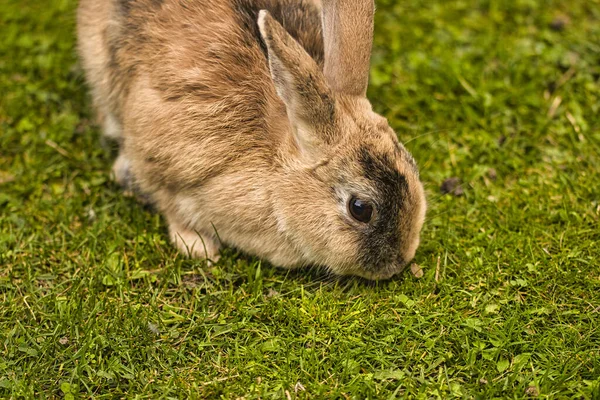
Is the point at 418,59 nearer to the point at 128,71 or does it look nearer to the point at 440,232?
the point at 440,232

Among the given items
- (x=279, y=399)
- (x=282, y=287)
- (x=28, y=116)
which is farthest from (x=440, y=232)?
(x=28, y=116)

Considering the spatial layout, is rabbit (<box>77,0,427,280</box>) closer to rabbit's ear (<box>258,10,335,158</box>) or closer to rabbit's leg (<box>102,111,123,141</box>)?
rabbit's ear (<box>258,10,335,158</box>)

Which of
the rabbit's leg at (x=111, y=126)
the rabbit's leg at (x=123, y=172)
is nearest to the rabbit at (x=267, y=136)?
the rabbit's leg at (x=123, y=172)

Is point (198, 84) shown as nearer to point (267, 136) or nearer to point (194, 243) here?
point (267, 136)

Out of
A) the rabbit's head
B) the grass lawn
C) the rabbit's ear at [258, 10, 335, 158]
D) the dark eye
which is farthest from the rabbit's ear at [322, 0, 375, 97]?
the grass lawn

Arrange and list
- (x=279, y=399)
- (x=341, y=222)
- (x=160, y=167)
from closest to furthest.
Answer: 1. (x=279, y=399)
2. (x=341, y=222)
3. (x=160, y=167)

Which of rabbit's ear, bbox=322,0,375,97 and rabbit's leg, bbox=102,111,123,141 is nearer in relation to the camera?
Result: rabbit's ear, bbox=322,0,375,97
